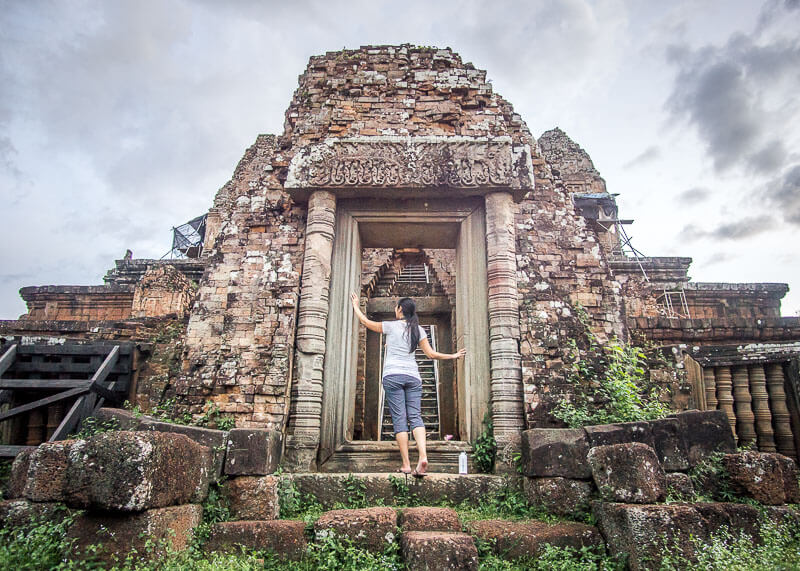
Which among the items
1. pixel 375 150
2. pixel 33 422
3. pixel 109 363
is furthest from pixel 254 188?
pixel 33 422

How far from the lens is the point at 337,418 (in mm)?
6285

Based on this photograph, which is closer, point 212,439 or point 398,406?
point 212,439

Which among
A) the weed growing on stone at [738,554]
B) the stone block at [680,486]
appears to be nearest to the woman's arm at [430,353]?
the stone block at [680,486]

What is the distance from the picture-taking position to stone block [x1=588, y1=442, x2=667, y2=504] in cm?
393

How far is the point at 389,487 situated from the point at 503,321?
8.25 feet

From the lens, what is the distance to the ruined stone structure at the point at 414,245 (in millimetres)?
6137

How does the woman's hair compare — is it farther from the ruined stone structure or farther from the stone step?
the stone step

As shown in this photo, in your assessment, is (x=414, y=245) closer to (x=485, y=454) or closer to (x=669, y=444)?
(x=485, y=454)

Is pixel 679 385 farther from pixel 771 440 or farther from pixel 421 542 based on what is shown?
pixel 421 542

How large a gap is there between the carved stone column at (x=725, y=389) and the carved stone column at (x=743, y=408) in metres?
0.07

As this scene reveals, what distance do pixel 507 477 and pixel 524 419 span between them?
0.89 meters

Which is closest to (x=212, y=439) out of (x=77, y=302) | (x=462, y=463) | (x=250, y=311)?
(x=250, y=311)

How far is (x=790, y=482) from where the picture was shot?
4.31m

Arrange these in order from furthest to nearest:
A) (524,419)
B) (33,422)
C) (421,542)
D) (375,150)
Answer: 1. (33,422)
2. (375,150)
3. (524,419)
4. (421,542)
